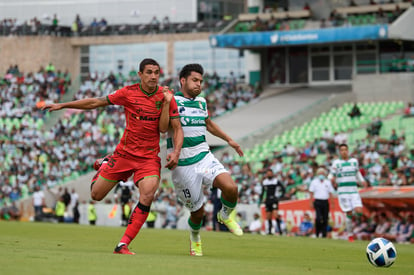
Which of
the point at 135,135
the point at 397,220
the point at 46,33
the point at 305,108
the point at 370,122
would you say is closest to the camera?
the point at 135,135

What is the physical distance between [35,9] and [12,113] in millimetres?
14515

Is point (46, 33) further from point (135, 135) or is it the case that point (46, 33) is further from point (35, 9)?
point (135, 135)

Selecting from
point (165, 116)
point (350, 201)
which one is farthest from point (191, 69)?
point (350, 201)

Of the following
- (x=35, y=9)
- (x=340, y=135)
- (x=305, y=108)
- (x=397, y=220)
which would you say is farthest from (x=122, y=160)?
(x=35, y=9)

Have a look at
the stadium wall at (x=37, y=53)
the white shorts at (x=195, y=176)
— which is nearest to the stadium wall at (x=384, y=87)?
the stadium wall at (x=37, y=53)

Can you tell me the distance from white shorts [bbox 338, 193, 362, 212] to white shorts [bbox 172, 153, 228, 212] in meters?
8.81

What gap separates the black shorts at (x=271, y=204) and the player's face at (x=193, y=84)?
41.4 feet

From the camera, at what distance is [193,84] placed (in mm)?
12273

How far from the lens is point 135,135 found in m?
12.0

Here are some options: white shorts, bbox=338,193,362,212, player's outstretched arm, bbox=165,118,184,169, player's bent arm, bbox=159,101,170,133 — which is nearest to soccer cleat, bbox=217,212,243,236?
player's outstretched arm, bbox=165,118,184,169

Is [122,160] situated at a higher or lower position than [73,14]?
lower

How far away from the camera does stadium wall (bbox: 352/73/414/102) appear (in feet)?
136

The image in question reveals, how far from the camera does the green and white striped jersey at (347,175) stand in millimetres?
20422

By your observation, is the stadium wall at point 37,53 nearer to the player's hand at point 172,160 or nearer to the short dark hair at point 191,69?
the short dark hair at point 191,69
